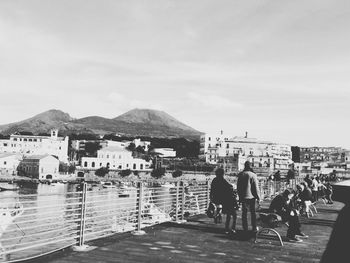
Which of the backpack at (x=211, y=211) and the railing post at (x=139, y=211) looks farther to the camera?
the backpack at (x=211, y=211)

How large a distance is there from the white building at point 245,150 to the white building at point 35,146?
195 feet

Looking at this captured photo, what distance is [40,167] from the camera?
451ft

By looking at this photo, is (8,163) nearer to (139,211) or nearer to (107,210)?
(139,211)

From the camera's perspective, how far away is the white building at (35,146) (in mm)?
173750

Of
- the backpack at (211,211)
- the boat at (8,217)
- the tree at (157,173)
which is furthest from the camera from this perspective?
the tree at (157,173)

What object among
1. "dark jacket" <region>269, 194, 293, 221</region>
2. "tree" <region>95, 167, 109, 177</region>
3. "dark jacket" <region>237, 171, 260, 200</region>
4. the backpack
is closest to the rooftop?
"dark jacket" <region>269, 194, 293, 221</region>

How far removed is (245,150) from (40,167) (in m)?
83.5

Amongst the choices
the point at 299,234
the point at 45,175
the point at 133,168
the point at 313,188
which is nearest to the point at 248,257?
the point at 299,234

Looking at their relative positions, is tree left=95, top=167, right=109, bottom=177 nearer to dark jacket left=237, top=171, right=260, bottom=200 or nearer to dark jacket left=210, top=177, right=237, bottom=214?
dark jacket left=210, top=177, right=237, bottom=214

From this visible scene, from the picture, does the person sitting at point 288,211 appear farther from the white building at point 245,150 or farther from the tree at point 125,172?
the white building at point 245,150

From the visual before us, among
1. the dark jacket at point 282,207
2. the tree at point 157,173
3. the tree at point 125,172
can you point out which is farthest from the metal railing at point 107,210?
the tree at point 125,172

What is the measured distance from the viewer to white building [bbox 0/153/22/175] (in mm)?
143613

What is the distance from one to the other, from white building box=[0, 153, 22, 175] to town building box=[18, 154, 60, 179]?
2.90 m

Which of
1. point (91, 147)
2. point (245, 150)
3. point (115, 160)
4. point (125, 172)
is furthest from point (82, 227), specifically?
point (91, 147)
